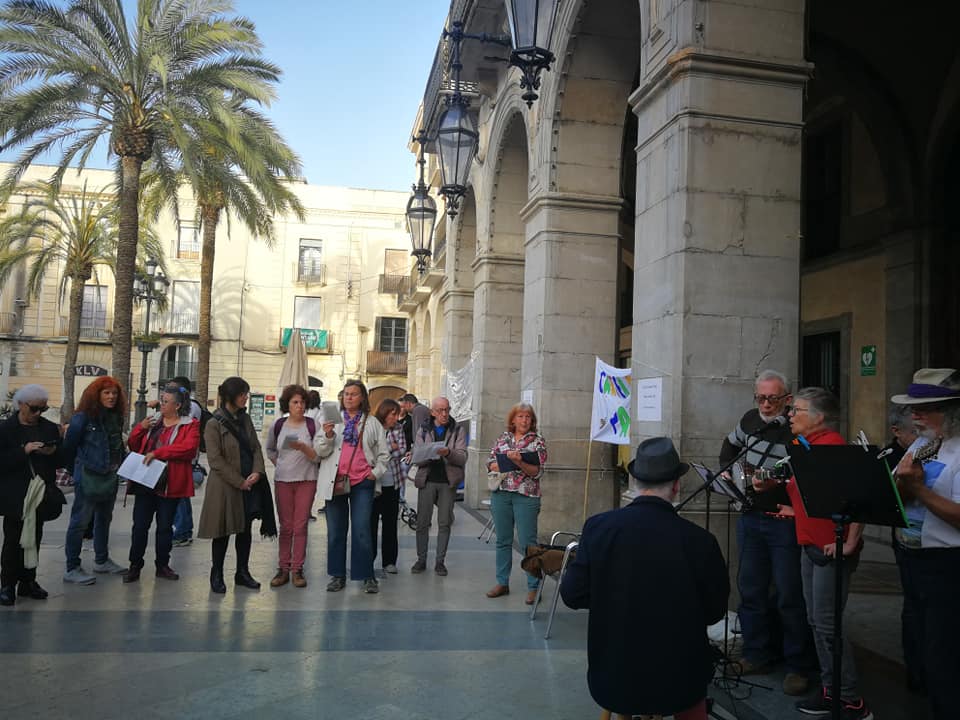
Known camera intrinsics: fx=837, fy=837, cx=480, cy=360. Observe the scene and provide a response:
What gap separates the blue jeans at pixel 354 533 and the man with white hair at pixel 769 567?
134 inches

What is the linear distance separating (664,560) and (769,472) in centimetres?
181

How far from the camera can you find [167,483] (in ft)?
25.4

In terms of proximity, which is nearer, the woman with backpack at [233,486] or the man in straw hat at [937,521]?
the man in straw hat at [937,521]

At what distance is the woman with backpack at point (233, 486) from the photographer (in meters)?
7.30

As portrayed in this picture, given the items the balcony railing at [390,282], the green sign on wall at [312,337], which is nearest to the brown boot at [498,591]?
the balcony railing at [390,282]

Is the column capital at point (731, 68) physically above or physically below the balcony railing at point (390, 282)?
below

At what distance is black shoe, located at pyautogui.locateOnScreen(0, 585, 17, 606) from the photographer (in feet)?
21.6

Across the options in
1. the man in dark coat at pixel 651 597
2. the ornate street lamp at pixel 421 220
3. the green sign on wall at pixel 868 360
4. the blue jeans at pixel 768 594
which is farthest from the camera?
the ornate street lamp at pixel 421 220

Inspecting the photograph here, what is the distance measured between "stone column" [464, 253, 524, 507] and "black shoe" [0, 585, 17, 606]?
8.43 meters

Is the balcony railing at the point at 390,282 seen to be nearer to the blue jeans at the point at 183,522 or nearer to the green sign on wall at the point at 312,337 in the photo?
the green sign on wall at the point at 312,337

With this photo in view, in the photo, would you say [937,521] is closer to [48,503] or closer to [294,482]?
[294,482]

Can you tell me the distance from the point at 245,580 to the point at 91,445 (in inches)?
74.1

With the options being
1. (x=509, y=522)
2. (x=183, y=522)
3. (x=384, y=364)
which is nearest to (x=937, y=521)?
(x=509, y=522)

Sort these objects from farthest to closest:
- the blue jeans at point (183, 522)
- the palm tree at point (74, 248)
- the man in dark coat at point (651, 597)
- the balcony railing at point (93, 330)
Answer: the balcony railing at point (93, 330) < the palm tree at point (74, 248) < the blue jeans at point (183, 522) < the man in dark coat at point (651, 597)
